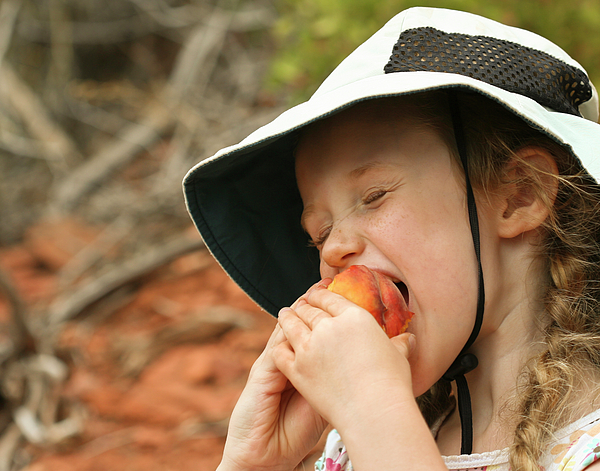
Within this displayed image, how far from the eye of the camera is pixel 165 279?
4.80 meters

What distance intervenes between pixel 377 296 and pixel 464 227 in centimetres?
36

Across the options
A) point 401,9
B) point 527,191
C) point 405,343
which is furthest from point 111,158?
point 405,343

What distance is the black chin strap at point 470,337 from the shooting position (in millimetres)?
1620

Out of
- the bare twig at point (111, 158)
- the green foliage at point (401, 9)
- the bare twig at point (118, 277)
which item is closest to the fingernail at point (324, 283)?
the green foliage at point (401, 9)

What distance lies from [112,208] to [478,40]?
15.9 ft

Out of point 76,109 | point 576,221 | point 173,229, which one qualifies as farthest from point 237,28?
point 576,221

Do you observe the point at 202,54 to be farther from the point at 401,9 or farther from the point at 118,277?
the point at 401,9

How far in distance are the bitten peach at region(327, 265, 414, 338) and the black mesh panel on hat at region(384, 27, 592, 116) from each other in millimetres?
604

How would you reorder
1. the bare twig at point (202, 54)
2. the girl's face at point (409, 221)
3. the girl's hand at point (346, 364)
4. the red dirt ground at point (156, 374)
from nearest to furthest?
1. the girl's hand at point (346, 364)
2. the girl's face at point (409, 221)
3. the red dirt ground at point (156, 374)
4. the bare twig at point (202, 54)

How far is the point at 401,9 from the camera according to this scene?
3.23 metres

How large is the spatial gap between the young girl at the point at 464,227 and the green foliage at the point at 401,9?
151cm

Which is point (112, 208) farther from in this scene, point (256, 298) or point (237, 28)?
point (256, 298)

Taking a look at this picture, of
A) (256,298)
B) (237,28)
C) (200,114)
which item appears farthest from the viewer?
(237,28)

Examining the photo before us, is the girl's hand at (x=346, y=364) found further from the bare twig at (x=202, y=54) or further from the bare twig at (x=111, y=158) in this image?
the bare twig at (x=202, y=54)
